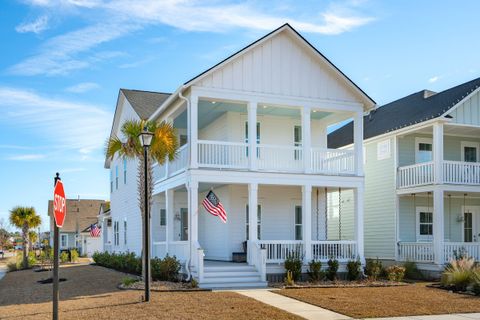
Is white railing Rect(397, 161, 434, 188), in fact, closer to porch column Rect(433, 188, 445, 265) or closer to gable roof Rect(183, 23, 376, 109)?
porch column Rect(433, 188, 445, 265)

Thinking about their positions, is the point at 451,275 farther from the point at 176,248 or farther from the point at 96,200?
the point at 96,200

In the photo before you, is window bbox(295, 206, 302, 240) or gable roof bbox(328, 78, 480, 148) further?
window bbox(295, 206, 302, 240)

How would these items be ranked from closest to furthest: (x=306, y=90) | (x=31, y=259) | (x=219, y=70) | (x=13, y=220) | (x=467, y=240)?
(x=219, y=70) < (x=306, y=90) < (x=467, y=240) < (x=31, y=259) < (x=13, y=220)

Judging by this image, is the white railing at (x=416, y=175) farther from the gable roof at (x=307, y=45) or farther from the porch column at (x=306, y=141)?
the porch column at (x=306, y=141)

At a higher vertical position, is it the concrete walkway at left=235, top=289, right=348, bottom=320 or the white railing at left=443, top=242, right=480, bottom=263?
the white railing at left=443, top=242, right=480, bottom=263

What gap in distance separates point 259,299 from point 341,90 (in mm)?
9817

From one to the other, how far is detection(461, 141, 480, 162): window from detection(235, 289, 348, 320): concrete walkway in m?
→ 14.5

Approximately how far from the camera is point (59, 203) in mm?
7797

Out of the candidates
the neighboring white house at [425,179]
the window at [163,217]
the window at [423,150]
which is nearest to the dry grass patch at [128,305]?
the window at [163,217]

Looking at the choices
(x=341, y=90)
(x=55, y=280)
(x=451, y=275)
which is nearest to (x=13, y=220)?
(x=341, y=90)

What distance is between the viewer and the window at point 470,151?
26719mm

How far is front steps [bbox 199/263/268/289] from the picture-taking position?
18094mm

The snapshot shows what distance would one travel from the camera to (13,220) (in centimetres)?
3838

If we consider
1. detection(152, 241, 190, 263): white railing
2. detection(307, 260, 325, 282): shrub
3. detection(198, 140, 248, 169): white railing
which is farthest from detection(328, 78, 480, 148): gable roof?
detection(152, 241, 190, 263): white railing
